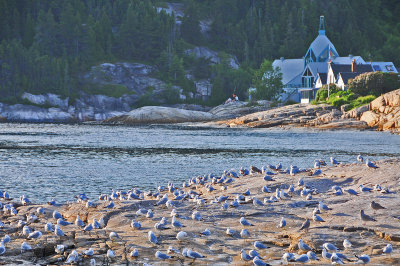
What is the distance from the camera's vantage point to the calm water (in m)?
28.9

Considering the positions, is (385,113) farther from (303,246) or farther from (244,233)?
(303,246)

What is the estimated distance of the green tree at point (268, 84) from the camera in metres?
104

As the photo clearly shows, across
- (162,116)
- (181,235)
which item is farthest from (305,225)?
(162,116)

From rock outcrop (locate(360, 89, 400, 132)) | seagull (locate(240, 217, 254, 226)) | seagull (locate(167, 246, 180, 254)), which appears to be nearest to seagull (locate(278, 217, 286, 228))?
seagull (locate(240, 217, 254, 226))

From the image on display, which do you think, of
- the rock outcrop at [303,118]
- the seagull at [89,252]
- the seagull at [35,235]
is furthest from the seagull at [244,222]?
the rock outcrop at [303,118]

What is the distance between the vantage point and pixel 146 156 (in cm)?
4303

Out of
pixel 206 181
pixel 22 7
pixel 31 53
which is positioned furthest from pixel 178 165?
pixel 22 7

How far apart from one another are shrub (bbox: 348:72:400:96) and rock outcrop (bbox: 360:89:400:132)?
9631 millimetres

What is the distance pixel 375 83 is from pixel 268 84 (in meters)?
30.2

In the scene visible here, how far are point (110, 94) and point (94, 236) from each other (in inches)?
4230

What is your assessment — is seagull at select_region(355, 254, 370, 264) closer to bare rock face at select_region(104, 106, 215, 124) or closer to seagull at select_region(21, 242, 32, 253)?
seagull at select_region(21, 242, 32, 253)

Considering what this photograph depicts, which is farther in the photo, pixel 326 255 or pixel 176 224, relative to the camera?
pixel 176 224

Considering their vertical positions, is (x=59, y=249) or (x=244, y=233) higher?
(x=244, y=233)

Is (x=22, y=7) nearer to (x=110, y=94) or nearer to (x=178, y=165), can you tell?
(x=110, y=94)
